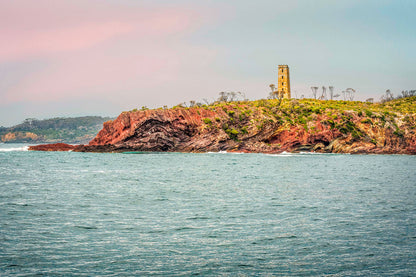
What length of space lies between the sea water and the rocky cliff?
80.4 meters

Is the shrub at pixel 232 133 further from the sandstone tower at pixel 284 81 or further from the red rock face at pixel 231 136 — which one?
the sandstone tower at pixel 284 81

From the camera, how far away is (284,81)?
182625 mm

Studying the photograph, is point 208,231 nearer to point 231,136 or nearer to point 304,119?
point 231,136

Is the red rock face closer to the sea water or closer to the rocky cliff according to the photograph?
the rocky cliff

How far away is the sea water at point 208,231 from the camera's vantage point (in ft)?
56.3

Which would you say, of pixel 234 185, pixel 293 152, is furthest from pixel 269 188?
pixel 293 152

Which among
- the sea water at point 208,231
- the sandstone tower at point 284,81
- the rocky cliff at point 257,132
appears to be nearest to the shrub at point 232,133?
the rocky cliff at point 257,132

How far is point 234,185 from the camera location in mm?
43375

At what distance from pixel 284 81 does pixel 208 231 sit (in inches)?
6528

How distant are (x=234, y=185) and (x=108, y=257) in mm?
26162

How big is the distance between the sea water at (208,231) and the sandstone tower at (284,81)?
468 ft

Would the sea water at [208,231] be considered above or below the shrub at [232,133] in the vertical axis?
below

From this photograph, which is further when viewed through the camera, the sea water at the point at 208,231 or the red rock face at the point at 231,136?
the red rock face at the point at 231,136

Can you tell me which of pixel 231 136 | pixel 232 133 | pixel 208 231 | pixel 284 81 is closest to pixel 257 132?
pixel 232 133
